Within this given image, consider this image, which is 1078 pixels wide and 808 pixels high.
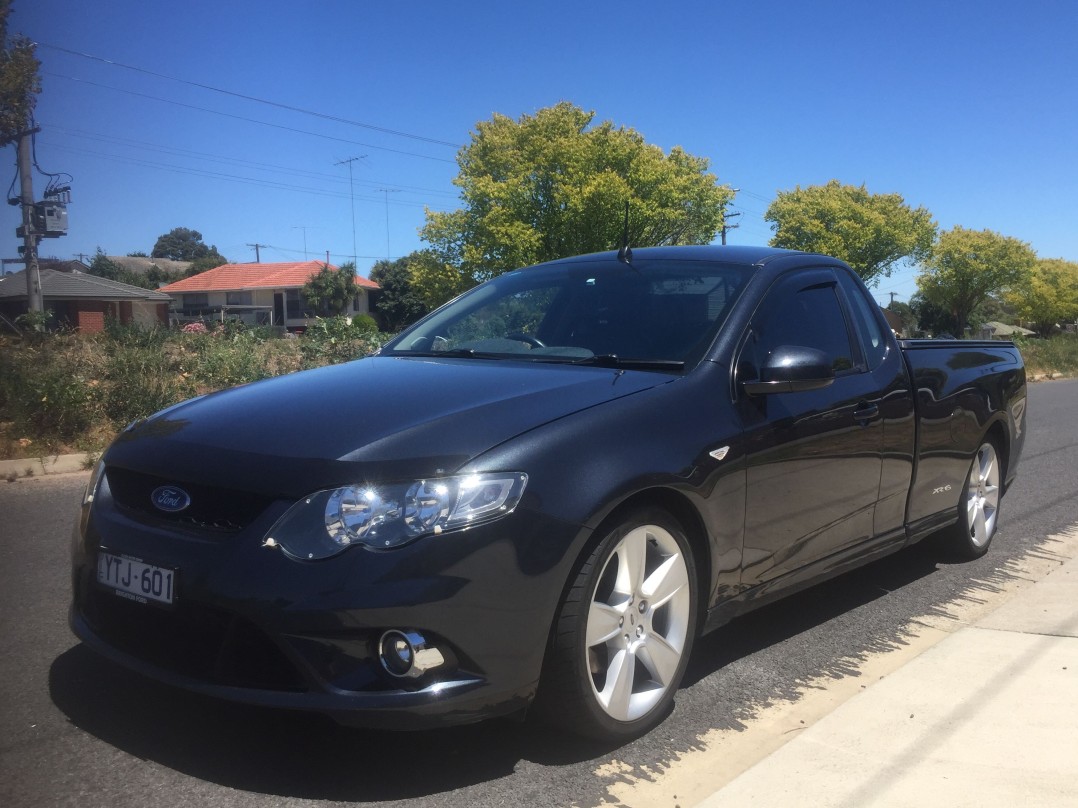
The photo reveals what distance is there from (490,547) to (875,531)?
7.86 ft

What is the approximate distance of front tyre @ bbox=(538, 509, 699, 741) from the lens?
282 cm

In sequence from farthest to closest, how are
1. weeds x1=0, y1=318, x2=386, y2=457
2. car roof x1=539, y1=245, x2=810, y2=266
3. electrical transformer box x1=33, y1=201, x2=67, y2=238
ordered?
electrical transformer box x1=33, y1=201, x2=67, y2=238, weeds x1=0, y1=318, x2=386, y2=457, car roof x1=539, y1=245, x2=810, y2=266

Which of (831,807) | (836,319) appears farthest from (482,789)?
(836,319)

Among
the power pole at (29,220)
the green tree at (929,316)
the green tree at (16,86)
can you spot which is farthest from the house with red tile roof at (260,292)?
the green tree at (16,86)

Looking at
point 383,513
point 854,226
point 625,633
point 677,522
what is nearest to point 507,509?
point 383,513

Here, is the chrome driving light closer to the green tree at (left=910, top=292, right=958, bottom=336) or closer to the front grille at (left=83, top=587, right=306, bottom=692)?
the front grille at (left=83, top=587, right=306, bottom=692)

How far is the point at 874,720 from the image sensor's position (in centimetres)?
336

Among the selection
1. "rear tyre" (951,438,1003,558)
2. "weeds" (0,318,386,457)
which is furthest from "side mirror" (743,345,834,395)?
"weeds" (0,318,386,457)

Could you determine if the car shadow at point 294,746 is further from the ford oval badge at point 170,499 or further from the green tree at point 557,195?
the green tree at point 557,195

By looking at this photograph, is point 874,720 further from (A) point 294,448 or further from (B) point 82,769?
(B) point 82,769

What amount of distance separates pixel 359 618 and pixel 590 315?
6.33 ft

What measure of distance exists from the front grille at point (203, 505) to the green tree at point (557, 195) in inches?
1338

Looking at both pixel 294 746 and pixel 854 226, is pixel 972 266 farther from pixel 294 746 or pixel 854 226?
pixel 294 746

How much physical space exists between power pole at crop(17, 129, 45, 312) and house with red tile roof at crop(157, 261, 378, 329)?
51345mm
